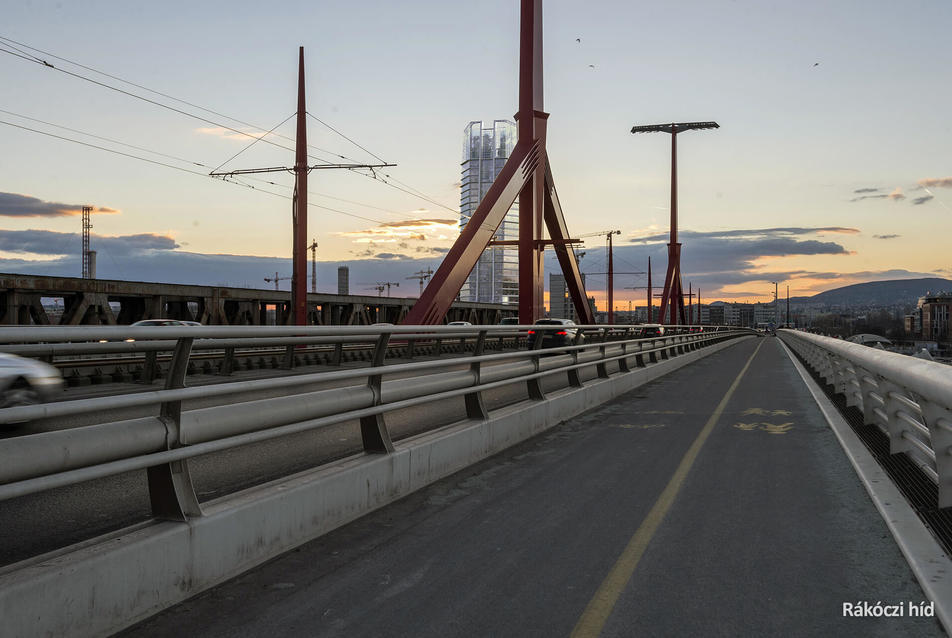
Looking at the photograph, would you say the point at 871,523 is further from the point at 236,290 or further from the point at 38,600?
the point at 236,290

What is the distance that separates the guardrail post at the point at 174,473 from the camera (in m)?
4.08

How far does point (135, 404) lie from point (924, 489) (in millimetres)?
6079

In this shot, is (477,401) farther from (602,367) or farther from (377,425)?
(602,367)

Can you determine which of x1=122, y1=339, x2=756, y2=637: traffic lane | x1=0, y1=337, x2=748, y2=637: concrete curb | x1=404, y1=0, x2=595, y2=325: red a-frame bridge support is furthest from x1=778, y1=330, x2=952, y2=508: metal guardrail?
x1=404, y1=0, x2=595, y2=325: red a-frame bridge support

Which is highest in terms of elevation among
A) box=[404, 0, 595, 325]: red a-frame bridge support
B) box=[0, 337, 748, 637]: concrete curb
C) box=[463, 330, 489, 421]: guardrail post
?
box=[404, 0, 595, 325]: red a-frame bridge support

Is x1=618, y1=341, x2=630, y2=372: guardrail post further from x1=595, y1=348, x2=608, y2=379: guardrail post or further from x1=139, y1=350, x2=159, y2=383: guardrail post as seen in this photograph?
x1=139, y1=350, x2=159, y2=383: guardrail post

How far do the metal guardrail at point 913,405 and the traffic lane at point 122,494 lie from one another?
4.97 meters

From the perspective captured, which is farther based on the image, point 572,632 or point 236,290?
point 236,290

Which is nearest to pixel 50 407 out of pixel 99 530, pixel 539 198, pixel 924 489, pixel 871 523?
pixel 99 530

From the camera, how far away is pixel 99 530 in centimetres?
499

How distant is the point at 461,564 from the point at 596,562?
84 cm

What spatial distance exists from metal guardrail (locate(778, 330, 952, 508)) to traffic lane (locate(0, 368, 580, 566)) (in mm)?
4968

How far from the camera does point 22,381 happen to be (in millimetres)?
9109

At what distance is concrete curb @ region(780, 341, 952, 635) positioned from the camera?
4.07 metres
